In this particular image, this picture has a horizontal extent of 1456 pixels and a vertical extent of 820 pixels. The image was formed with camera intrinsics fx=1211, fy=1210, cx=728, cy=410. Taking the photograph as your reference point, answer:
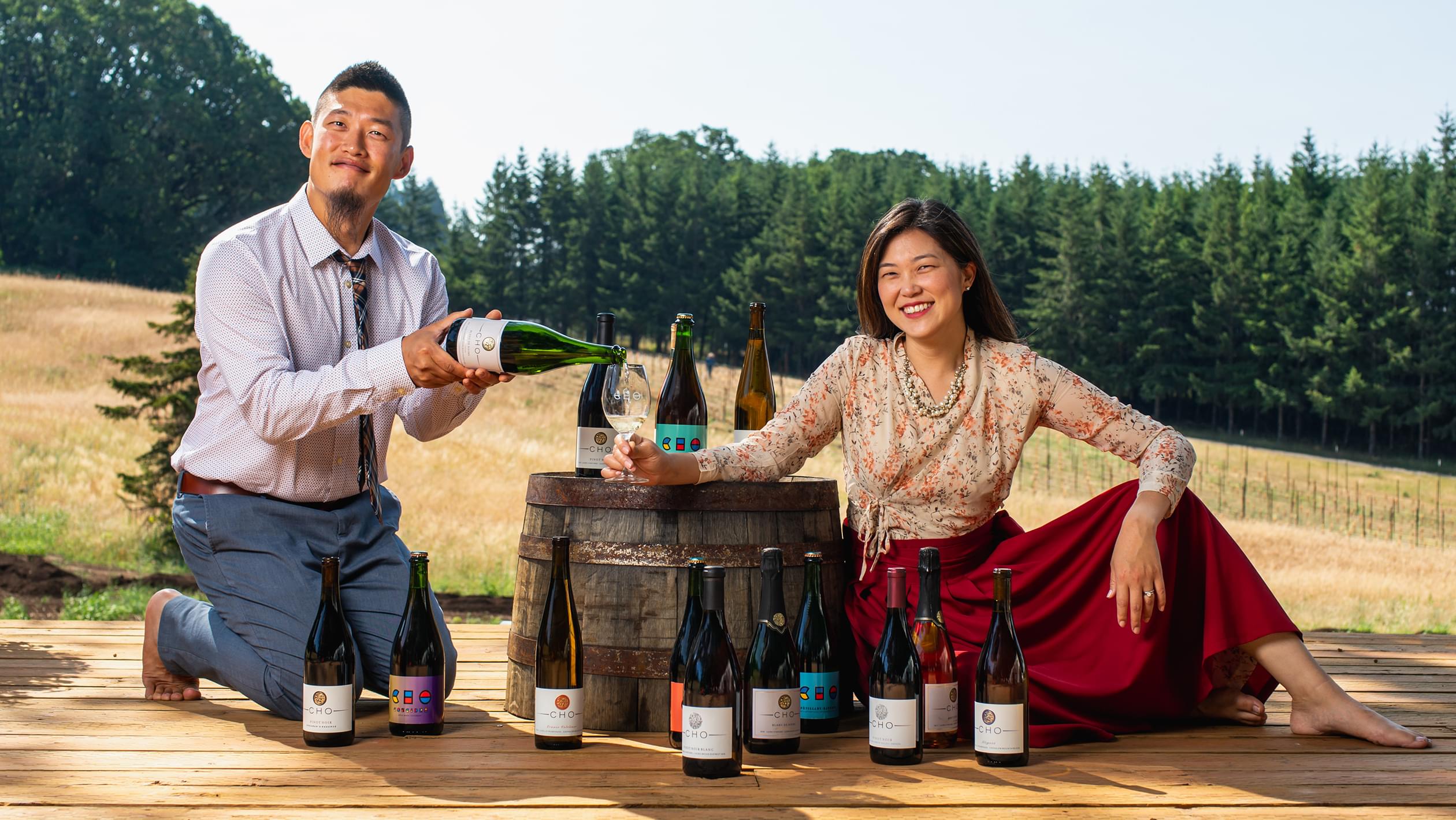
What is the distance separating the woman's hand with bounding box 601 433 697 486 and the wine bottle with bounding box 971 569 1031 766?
0.84m

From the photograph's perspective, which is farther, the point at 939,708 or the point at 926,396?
the point at 926,396

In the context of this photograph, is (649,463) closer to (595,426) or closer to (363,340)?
(595,426)

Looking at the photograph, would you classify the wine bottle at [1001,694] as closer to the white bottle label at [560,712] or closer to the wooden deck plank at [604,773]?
the wooden deck plank at [604,773]

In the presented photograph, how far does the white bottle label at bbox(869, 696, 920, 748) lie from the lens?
2.81 m

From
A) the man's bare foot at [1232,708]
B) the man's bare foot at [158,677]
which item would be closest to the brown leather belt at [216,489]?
the man's bare foot at [158,677]

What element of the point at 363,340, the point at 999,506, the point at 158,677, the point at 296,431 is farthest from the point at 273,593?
the point at 999,506

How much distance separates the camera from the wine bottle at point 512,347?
2996 mm

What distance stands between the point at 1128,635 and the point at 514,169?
5307 cm

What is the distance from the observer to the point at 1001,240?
174ft

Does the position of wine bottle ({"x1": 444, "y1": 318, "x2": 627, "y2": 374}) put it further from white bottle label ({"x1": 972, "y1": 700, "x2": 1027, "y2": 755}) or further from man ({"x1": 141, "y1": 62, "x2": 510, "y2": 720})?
white bottle label ({"x1": 972, "y1": 700, "x2": 1027, "y2": 755})

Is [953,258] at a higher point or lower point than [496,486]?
higher

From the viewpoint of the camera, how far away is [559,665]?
3.09 m

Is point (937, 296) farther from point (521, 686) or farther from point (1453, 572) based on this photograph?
point (1453, 572)

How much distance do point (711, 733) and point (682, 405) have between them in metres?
1.22
